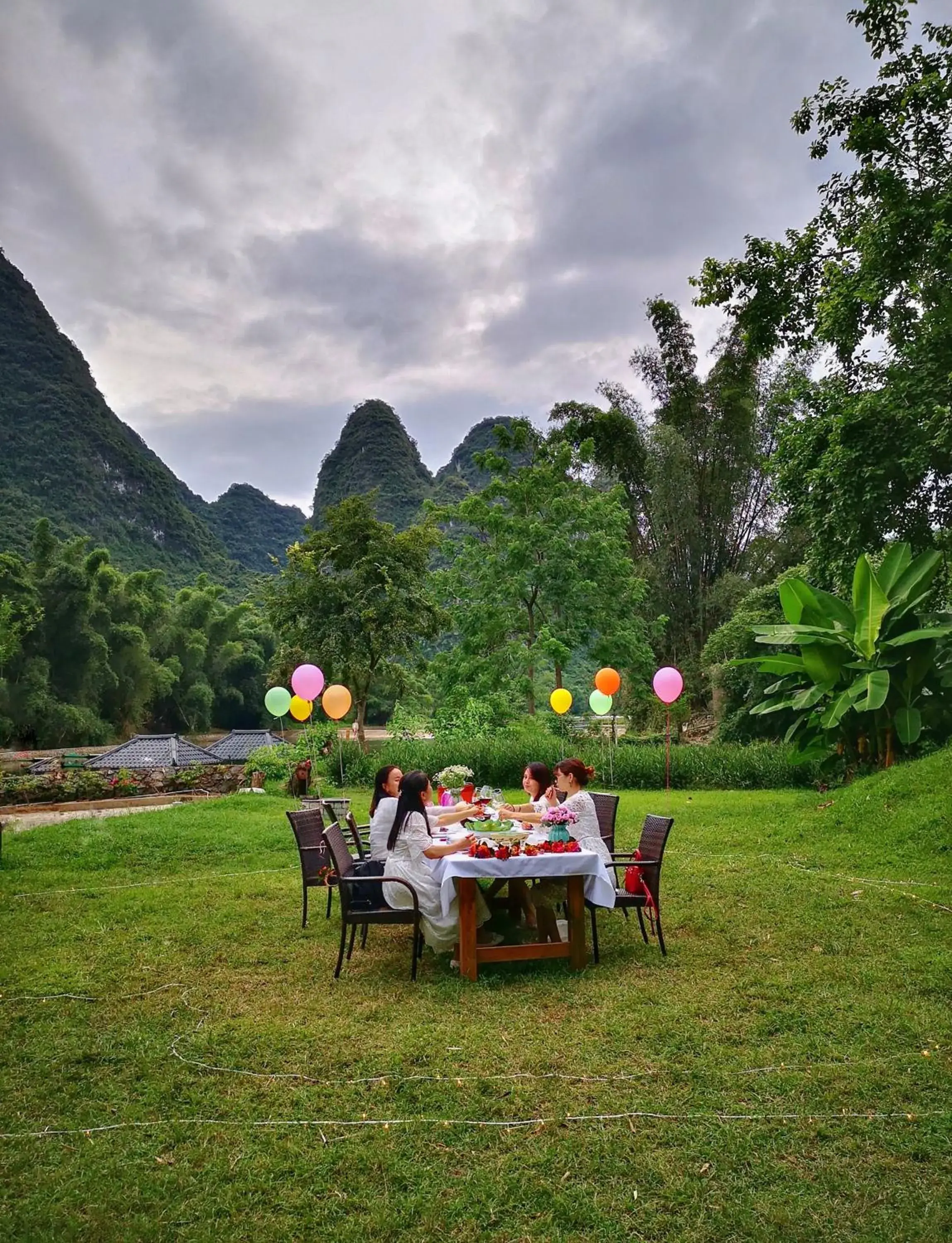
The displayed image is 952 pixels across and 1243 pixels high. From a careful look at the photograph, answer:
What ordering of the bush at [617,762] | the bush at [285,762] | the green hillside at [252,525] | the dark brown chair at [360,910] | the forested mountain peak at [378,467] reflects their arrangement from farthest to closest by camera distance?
1. the green hillside at [252,525]
2. the forested mountain peak at [378,467]
3. the bush at [285,762]
4. the bush at [617,762]
5. the dark brown chair at [360,910]

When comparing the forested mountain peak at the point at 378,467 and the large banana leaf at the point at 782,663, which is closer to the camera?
the large banana leaf at the point at 782,663

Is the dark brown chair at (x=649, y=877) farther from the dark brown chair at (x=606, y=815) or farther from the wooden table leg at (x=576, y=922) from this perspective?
the dark brown chair at (x=606, y=815)

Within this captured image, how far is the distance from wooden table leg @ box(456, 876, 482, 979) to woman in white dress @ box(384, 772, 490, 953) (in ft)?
0.35

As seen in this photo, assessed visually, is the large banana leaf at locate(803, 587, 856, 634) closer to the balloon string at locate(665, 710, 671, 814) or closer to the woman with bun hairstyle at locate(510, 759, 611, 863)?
the balloon string at locate(665, 710, 671, 814)

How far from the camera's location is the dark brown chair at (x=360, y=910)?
4.74 meters

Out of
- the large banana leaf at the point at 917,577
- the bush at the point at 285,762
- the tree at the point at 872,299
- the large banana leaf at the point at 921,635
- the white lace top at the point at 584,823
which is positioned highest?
the tree at the point at 872,299

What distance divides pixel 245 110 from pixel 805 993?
41.7ft

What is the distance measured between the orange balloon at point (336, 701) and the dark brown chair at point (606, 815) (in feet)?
19.5

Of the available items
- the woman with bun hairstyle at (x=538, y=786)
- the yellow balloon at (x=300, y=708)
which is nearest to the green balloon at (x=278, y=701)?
the yellow balloon at (x=300, y=708)

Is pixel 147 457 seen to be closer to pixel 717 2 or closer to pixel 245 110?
pixel 245 110

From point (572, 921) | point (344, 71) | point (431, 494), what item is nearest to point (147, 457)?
point (431, 494)

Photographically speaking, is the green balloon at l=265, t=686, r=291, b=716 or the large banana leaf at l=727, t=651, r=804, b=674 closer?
the large banana leaf at l=727, t=651, r=804, b=674

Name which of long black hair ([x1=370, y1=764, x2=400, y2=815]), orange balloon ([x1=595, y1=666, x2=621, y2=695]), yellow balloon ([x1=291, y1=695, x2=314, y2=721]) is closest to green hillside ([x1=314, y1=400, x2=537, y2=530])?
yellow balloon ([x1=291, y1=695, x2=314, y2=721])

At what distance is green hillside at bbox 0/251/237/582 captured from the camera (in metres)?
47.0
